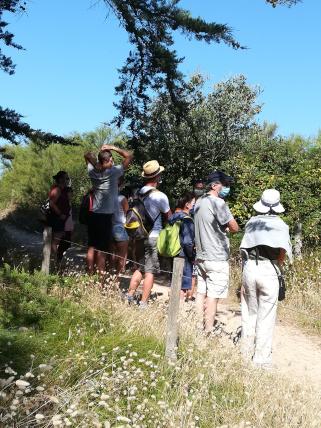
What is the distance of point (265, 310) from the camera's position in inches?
206

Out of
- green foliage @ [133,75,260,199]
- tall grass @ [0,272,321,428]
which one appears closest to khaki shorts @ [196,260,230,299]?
tall grass @ [0,272,321,428]

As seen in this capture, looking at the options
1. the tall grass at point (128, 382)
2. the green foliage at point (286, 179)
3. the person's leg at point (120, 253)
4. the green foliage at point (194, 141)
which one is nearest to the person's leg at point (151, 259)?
the person's leg at point (120, 253)

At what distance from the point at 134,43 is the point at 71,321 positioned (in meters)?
4.63

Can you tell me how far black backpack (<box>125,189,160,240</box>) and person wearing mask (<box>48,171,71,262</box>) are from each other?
5.93 ft

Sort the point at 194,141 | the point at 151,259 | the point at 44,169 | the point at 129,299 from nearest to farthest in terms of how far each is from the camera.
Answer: the point at 129,299
the point at 151,259
the point at 194,141
the point at 44,169

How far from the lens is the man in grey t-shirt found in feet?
19.0

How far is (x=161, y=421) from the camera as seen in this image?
3420 millimetres

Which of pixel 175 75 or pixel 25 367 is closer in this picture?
pixel 25 367

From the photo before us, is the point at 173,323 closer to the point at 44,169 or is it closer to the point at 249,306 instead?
the point at 249,306

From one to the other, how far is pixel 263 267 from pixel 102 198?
2.46 m

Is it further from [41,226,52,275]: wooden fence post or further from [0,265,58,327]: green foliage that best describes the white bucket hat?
[41,226,52,275]: wooden fence post

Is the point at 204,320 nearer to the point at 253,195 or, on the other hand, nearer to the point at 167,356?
the point at 167,356

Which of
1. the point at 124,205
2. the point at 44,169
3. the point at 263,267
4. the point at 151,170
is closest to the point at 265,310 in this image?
the point at 263,267

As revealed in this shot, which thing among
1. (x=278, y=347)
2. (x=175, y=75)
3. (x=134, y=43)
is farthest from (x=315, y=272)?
(x=134, y=43)
